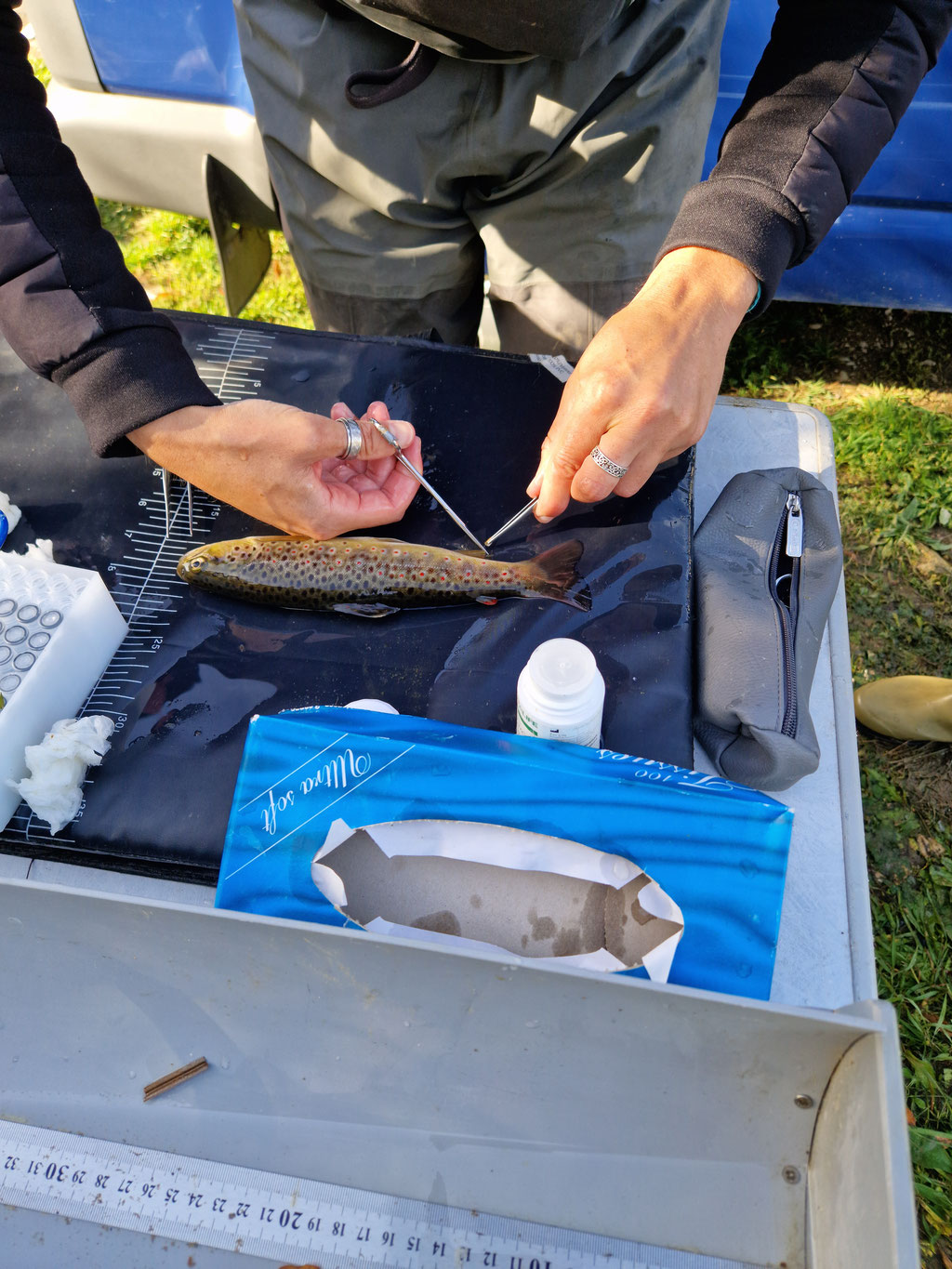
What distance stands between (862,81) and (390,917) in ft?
7.18

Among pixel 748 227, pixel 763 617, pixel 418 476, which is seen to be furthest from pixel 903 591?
pixel 418 476

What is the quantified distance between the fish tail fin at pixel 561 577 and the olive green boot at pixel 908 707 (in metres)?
1.47

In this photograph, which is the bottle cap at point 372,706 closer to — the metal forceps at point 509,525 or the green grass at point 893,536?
the metal forceps at point 509,525

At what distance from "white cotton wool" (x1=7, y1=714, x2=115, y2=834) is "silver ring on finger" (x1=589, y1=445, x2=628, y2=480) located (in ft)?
4.30

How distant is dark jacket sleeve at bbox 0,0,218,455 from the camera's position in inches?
78.3

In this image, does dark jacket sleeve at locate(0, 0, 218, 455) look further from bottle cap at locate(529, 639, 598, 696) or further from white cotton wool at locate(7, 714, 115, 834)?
bottle cap at locate(529, 639, 598, 696)

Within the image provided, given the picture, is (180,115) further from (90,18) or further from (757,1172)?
(757,1172)

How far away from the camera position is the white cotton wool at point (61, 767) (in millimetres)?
1760

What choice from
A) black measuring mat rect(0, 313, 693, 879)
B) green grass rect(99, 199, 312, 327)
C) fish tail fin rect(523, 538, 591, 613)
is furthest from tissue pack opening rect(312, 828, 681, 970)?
green grass rect(99, 199, 312, 327)

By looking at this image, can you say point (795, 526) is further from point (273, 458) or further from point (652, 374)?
point (273, 458)

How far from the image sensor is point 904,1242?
954 millimetres

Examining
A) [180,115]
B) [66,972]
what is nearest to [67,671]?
[66,972]

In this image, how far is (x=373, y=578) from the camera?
212cm

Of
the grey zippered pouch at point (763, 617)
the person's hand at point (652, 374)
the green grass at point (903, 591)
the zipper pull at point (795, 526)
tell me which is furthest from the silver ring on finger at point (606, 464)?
the green grass at point (903, 591)
